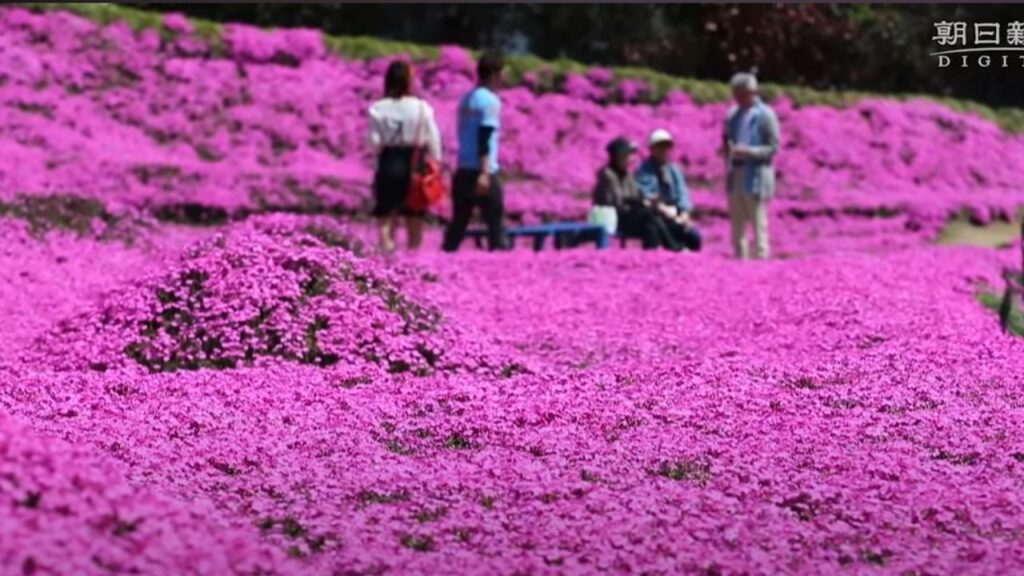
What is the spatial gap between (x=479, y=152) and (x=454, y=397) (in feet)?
28.2

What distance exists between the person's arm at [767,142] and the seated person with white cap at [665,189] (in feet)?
3.32

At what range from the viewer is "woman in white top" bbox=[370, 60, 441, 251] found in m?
18.8

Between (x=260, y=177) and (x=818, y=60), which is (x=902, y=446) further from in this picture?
(x=818, y=60)

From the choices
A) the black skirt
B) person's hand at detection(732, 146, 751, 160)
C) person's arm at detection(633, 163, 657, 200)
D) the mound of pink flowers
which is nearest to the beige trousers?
person's hand at detection(732, 146, 751, 160)

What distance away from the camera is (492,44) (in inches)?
1702

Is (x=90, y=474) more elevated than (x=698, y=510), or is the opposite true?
(x=90, y=474)

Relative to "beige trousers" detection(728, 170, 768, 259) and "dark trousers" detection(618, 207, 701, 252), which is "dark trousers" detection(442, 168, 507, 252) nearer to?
"dark trousers" detection(618, 207, 701, 252)

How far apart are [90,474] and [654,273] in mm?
12916

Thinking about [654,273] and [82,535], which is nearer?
[82,535]

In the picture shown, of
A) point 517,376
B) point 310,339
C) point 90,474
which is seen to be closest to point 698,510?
point 90,474

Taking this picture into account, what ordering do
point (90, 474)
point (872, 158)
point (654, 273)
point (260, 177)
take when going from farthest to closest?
point (872, 158)
point (260, 177)
point (654, 273)
point (90, 474)

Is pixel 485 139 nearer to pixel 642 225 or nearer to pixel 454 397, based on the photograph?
pixel 642 225

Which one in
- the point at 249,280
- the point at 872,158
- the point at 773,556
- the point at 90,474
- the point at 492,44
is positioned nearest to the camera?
the point at 90,474

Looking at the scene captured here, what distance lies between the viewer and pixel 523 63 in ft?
109
